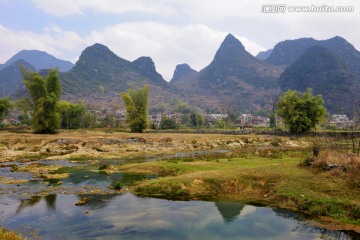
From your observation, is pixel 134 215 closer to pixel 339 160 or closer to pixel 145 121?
pixel 339 160

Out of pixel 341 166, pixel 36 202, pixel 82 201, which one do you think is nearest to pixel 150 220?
pixel 82 201

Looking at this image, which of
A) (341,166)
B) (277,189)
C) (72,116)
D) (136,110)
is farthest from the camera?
(72,116)

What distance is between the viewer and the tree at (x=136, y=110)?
90.8 meters

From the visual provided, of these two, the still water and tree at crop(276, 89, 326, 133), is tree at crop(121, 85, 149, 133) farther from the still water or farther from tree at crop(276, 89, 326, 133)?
the still water

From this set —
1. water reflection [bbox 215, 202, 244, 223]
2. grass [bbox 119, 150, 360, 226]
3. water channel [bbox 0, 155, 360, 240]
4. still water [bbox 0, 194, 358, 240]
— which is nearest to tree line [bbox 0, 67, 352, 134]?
water channel [bbox 0, 155, 360, 240]

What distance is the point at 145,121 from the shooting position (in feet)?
300

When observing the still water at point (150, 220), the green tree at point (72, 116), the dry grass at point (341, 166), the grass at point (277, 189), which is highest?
the green tree at point (72, 116)

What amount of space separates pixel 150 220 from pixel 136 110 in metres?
73.8

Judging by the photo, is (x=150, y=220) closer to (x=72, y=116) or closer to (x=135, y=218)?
(x=135, y=218)

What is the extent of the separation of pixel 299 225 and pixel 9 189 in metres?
23.1

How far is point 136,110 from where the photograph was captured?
302ft

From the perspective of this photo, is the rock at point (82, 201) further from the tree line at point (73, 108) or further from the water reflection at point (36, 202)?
the tree line at point (73, 108)

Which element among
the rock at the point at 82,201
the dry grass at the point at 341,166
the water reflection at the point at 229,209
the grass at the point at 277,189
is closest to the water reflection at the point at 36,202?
the rock at the point at 82,201

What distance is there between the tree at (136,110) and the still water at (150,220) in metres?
67.0
